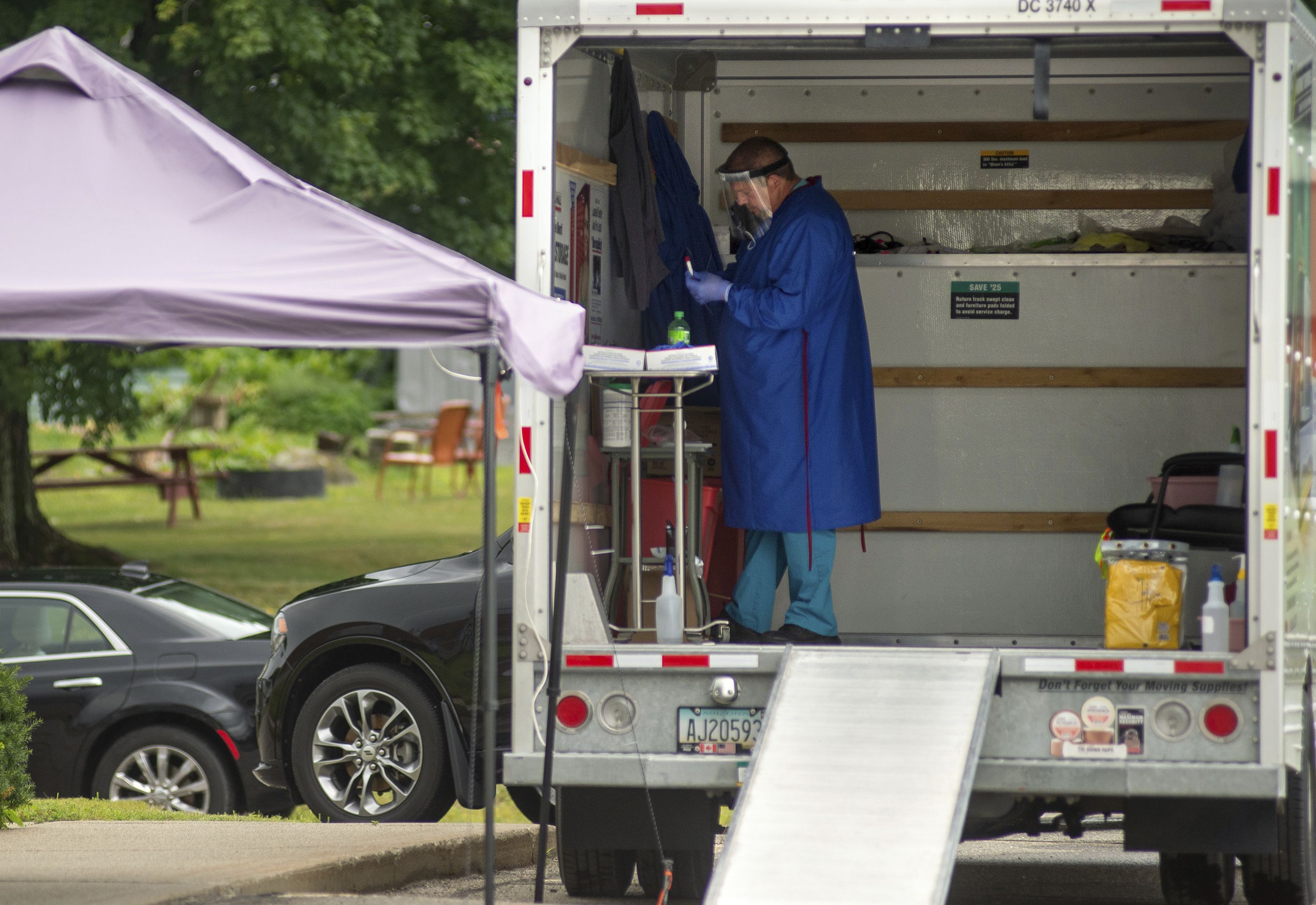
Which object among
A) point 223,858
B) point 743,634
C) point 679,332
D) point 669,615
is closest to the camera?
point 669,615

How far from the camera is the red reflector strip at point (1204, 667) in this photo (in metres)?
5.30

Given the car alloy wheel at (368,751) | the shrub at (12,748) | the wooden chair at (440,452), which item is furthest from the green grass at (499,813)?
the wooden chair at (440,452)

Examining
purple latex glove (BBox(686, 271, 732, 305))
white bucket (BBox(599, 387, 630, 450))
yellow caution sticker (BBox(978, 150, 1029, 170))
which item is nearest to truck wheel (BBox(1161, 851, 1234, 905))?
white bucket (BBox(599, 387, 630, 450))

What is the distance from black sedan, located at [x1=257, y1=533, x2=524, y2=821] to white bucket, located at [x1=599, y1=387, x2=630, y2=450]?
76.2 inches

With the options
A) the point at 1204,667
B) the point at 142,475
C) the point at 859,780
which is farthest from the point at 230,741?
the point at 142,475

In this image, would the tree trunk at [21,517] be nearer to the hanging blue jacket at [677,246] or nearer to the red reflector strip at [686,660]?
the hanging blue jacket at [677,246]

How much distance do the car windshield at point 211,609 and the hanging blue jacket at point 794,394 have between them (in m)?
3.95

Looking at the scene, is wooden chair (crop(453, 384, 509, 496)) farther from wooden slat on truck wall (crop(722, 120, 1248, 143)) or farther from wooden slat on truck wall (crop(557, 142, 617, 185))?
wooden slat on truck wall (crop(557, 142, 617, 185))

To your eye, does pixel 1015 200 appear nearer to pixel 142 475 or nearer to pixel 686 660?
pixel 686 660

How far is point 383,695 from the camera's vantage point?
26.6 ft

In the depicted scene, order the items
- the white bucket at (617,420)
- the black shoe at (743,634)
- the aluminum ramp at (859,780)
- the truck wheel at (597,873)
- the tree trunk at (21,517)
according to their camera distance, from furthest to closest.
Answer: the tree trunk at (21,517) → the truck wheel at (597,873) → the black shoe at (743,634) → the white bucket at (617,420) → the aluminum ramp at (859,780)

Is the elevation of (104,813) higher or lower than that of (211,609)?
lower

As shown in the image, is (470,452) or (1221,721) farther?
(470,452)

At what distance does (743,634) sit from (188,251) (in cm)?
260
